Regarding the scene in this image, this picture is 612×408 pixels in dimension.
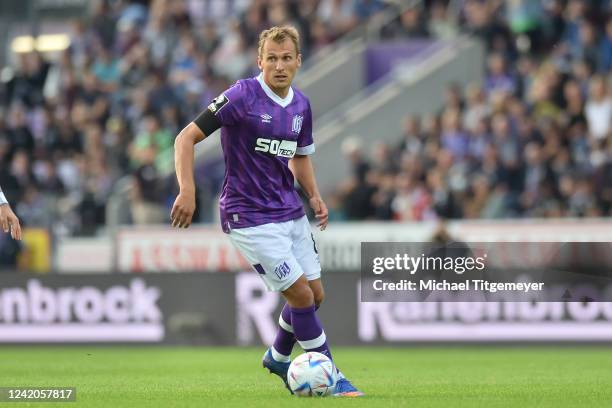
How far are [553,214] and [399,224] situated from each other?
2.14 meters

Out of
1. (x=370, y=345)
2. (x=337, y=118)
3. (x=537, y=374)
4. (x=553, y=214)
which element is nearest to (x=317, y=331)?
(x=537, y=374)

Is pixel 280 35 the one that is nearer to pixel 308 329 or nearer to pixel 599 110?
pixel 308 329

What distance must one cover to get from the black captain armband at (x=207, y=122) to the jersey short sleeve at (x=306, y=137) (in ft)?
2.46

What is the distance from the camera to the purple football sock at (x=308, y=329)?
33.2ft

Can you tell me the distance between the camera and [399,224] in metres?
20.4

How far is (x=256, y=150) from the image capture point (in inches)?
396

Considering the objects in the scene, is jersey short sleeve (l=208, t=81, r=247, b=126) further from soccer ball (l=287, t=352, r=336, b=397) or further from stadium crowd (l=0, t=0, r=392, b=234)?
stadium crowd (l=0, t=0, r=392, b=234)

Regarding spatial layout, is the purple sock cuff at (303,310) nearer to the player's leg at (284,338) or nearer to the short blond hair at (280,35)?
the player's leg at (284,338)

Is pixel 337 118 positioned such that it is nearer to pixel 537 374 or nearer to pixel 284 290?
pixel 537 374

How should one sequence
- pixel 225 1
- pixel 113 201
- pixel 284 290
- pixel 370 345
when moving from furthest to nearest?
pixel 225 1
pixel 113 201
pixel 370 345
pixel 284 290

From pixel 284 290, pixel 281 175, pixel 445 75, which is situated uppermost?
pixel 445 75

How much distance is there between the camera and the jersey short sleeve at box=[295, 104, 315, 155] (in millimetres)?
10375

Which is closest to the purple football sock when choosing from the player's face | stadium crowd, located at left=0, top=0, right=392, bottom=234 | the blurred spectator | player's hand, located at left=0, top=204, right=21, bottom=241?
the player's face

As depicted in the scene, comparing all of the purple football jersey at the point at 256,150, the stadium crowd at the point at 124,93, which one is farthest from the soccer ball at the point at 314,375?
the stadium crowd at the point at 124,93
